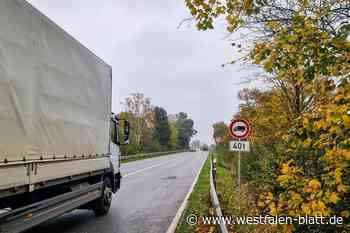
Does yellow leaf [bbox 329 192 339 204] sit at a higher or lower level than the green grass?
higher

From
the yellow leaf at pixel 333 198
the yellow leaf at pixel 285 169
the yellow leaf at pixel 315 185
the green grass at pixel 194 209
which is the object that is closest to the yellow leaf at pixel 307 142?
the yellow leaf at pixel 285 169

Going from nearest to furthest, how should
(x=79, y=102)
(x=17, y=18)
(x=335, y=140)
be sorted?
(x=335, y=140) → (x=17, y=18) → (x=79, y=102)


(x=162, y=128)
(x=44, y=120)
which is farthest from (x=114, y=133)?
(x=162, y=128)

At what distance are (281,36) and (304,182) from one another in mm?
1388

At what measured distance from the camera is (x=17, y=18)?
4.60m

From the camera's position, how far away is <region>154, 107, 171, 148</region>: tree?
89.2 m

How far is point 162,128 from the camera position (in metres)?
89.9

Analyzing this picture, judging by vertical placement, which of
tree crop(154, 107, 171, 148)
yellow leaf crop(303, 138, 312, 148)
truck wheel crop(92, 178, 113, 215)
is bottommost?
truck wheel crop(92, 178, 113, 215)

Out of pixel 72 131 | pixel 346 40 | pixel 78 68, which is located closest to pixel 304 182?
pixel 346 40

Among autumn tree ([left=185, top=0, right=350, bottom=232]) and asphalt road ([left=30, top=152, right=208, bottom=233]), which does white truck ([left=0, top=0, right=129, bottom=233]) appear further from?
autumn tree ([left=185, top=0, right=350, bottom=232])

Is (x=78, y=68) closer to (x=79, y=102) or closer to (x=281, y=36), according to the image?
(x=79, y=102)

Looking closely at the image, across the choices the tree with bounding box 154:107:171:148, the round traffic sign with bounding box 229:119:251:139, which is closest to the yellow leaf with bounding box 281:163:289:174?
the round traffic sign with bounding box 229:119:251:139

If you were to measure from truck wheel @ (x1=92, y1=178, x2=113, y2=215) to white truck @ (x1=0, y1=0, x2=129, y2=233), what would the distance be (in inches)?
23.2

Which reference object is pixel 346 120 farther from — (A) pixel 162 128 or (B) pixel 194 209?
(A) pixel 162 128
